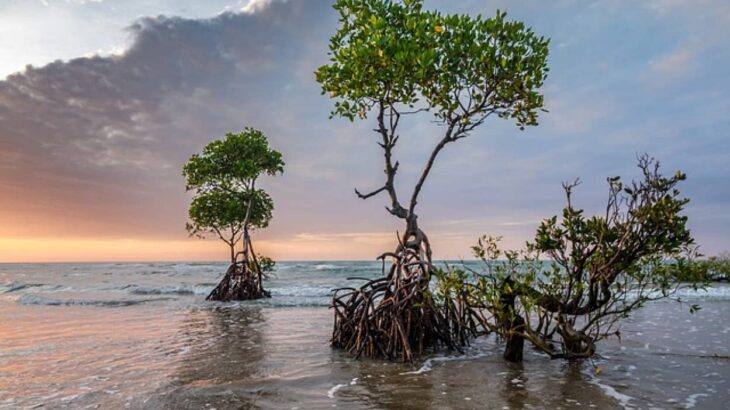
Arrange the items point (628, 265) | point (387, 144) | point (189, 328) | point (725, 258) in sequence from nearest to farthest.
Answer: point (628, 265) < point (387, 144) < point (189, 328) < point (725, 258)

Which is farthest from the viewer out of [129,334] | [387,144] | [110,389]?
[129,334]

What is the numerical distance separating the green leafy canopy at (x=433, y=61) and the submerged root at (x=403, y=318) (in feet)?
10.6

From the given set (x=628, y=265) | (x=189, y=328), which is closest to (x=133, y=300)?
(x=189, y=328)

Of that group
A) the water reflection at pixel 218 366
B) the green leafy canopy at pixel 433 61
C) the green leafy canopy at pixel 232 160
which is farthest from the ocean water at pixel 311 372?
the green leafy canopy at pixel 232 160

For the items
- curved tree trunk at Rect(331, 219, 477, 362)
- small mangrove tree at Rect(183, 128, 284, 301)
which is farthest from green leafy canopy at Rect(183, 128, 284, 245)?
curved tree trunk at Rect(331, 219, 477, 362)

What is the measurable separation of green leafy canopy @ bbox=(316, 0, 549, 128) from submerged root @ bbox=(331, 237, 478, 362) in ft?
10.6

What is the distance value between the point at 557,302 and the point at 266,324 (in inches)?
368

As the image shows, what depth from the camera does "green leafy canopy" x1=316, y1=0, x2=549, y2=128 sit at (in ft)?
29.1

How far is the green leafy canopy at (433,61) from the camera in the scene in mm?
8883

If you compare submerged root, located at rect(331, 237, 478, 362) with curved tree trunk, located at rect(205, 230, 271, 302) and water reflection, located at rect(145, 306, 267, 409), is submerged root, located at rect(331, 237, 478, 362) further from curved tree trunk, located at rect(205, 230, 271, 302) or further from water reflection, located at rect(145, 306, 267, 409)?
curved tree trunk, located at rect(205, 230, 271, 302)

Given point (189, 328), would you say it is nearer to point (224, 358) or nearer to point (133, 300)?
point (224, 358)

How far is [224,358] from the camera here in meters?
9.74

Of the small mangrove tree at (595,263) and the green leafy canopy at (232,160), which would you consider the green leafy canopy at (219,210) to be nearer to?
the green leafy canopy at (232,160)

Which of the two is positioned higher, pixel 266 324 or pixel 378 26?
pixel 378 26
